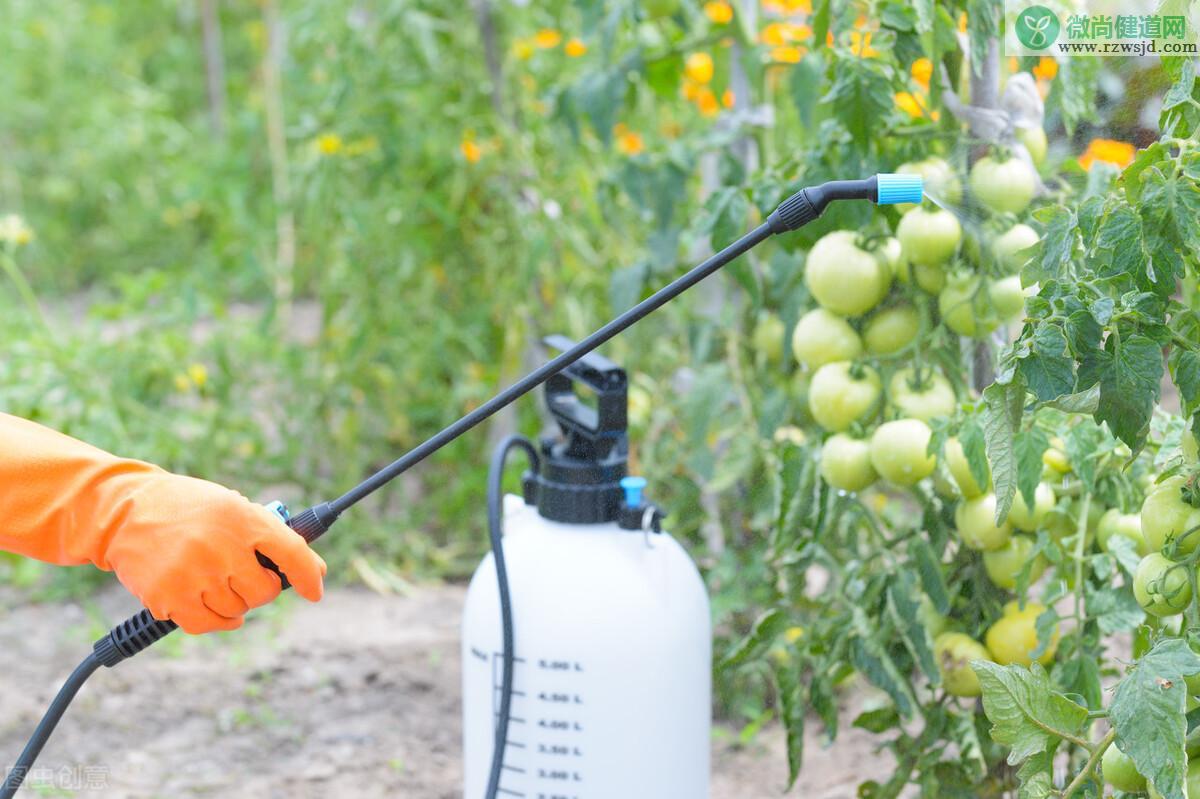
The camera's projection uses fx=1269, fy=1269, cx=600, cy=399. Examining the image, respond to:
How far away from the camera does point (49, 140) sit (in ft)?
15.1

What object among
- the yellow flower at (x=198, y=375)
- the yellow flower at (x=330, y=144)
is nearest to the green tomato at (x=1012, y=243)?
the yellow flower at (x=330, y=144)

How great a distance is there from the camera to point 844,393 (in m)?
1.33

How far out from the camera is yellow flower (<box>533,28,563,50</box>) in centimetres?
254

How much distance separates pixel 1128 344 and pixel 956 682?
52 cm

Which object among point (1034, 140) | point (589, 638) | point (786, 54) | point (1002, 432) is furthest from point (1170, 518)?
point (786, 54)

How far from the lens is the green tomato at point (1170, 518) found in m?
1.01

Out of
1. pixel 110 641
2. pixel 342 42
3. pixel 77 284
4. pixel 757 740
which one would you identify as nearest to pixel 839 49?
pixel 110 641

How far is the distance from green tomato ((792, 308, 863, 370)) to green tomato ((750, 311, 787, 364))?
355 mm

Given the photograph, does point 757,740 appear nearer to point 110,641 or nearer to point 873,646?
point 873,646

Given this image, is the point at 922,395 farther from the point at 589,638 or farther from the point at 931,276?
the point at 589,638

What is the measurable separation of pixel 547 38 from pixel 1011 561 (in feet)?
5.29

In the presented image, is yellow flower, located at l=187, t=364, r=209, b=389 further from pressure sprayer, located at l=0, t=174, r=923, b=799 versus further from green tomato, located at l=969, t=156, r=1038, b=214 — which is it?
green tomato, located at l=969, t=156, r=1038, b=214

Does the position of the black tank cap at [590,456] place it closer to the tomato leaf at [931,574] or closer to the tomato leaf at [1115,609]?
the tomato leaf at [931,574]

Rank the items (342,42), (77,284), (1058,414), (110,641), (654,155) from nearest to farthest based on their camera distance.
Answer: (110,641), (1058,414), (654,155), (342,42), (77,284)
